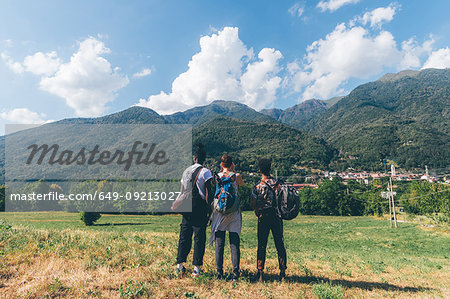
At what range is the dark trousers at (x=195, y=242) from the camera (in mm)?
4723

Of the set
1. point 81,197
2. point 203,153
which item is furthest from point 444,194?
point 81,197

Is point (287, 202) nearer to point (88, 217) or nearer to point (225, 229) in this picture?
point (225, 229)

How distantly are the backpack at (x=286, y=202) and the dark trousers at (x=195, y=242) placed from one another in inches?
67.8

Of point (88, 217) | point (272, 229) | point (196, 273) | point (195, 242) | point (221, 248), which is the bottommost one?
point (88, 217)

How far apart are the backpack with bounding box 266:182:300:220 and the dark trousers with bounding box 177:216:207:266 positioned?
1722mm

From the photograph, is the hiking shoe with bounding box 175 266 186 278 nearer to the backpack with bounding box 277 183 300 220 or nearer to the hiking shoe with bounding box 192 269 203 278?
the hiking shoe with bounding box 192 269 203 278

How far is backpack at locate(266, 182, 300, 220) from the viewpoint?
4852 millimetres

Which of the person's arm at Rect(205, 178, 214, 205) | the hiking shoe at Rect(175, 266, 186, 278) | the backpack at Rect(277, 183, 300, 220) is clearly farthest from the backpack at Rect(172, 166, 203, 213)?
the backpack at Rect(277, 183, 300, 220)

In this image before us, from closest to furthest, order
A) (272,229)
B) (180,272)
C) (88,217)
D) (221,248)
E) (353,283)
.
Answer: (180,272) → (221,248) → (272,229) → (353,283) → (88,217)

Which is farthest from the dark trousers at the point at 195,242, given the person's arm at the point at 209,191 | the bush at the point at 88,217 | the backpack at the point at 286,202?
the bush at the point at 88,217

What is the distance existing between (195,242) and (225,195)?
1213 millimetres

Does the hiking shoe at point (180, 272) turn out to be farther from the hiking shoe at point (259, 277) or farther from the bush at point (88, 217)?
the bush at point (88, 217)

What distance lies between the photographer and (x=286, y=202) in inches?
193

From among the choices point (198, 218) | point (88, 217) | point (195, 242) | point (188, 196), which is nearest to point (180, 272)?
point (195, 242)
